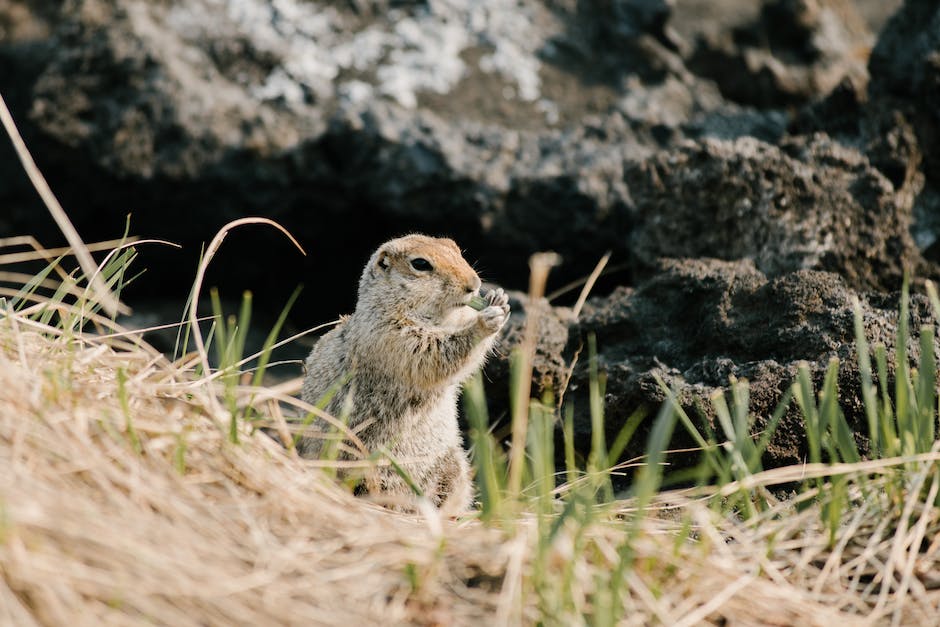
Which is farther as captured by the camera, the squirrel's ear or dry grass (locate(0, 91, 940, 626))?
the squirrel's ear

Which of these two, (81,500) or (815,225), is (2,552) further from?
(815,225)

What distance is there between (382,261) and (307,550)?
2.18 m

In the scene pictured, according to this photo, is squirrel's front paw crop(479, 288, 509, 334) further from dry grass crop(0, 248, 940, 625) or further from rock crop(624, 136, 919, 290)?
dry grass crop(0, 248, 940, 625)

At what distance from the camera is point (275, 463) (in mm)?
2709

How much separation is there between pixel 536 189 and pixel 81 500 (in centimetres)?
380

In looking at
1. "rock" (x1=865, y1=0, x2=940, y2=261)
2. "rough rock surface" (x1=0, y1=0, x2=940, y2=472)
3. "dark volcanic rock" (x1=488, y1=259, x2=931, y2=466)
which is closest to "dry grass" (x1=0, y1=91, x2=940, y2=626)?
"dark volcanic rock" (x1=488, y1=259, x2=931, y2=466)

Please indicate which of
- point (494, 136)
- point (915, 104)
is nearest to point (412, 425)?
point (494, 136)

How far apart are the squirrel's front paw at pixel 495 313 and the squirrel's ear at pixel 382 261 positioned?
0.56 m

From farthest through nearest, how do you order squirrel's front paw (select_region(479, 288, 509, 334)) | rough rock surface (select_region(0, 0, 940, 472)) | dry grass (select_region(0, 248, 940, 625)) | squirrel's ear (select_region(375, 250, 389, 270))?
rough rock surface (select_region(0, 0, 940, 472))
squirrel's ear (select_region(375, 250, 389, 270))
squirrel's front paw (select_region(479, 288, 509, 334))
dry grass (select_region(0, 248, 940, 625))

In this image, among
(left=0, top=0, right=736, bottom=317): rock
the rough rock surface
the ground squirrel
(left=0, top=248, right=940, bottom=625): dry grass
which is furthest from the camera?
(left=0, top=0, right=736, bottom=317): rock

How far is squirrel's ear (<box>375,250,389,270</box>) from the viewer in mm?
4289

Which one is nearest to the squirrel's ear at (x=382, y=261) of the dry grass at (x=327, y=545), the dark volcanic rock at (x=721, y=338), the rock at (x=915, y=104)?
the dark volcanic rock at (x=721, y=338)

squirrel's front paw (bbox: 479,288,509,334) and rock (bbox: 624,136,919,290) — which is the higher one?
rock (bbox: 624,136,919,290)

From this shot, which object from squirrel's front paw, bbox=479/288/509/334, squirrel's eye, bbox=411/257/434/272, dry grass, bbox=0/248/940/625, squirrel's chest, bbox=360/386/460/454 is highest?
squirrel's eye, bbox=411/257/434/272
